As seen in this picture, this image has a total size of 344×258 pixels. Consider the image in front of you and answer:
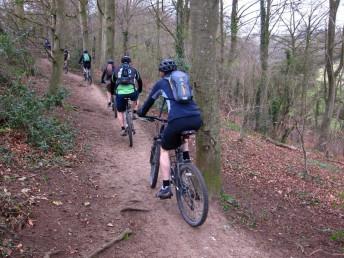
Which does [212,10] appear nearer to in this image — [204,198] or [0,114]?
[204,198]

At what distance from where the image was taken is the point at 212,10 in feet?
18.7

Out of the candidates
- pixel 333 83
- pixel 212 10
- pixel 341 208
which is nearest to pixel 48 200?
pixel 212 10

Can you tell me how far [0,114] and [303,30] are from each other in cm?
1782

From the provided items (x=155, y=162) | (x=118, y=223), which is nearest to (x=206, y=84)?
(x=155, y=162)

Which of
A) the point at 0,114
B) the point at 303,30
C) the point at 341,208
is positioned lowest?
the point at 341,208

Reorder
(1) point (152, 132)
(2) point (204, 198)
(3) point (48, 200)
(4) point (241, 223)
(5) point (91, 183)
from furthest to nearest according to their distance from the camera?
(1) point (152, 132), (5) point (91, 183), (4) point (241, 223), (3) point (48, 200), (2) point (204, 198)

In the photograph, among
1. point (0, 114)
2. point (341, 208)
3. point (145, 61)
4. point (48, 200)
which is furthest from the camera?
point (145, 61)

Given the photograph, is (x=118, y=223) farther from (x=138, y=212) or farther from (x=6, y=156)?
(x=6, y=156)

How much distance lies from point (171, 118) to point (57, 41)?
7065mm

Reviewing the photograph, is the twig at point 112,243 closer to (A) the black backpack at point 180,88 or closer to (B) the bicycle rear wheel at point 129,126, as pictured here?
(A) the black backpack at point 180,88

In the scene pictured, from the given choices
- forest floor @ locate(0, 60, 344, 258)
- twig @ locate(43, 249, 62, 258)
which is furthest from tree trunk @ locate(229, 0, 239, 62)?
twig @ locate(43, 249, 62, 258)

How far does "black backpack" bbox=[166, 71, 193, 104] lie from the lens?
Result: 16.4 ft

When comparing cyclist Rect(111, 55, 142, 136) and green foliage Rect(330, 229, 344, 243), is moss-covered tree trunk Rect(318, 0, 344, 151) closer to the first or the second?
cyclist Rect(111, 55, 142, 136)

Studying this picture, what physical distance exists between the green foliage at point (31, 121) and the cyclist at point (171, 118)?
8.89 feet
